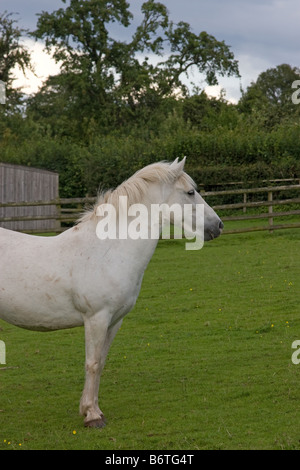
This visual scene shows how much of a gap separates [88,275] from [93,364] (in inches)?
28.3

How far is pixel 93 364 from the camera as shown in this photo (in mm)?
5508

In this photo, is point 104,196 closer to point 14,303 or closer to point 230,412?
point 14,303

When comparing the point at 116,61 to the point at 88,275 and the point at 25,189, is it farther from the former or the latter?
the point at 88,275

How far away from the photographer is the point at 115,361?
25.7 ft

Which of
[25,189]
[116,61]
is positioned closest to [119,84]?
[116,61]

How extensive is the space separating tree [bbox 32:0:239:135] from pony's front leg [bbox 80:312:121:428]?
117 ft

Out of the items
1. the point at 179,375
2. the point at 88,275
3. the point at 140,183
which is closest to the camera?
the point at 88,275

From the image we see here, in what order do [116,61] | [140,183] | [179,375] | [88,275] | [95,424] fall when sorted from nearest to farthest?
[95,424]
[88,275]
[140,183]
[179,375]
[116,61]

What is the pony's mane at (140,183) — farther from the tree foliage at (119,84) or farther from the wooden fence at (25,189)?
the tree foliage at (119,84)

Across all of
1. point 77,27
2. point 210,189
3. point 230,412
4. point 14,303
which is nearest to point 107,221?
point 14,303

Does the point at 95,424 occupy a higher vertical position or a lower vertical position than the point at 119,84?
lower

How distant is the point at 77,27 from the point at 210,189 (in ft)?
63.0

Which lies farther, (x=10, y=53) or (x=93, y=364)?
(x=10, y=53)

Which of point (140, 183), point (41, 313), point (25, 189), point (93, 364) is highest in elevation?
point (25, 189)
